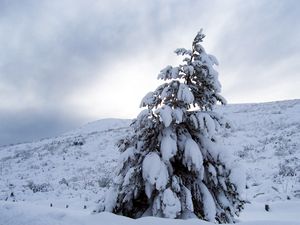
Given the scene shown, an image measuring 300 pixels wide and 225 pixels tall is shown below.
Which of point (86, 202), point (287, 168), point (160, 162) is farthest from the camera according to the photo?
point (287, 168)

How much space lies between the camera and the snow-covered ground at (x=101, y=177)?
6.47m

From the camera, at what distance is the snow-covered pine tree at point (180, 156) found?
672 centimetres

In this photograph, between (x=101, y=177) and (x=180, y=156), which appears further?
(x=101, y=177)

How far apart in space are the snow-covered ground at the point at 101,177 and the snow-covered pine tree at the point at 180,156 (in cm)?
57

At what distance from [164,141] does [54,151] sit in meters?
30.4

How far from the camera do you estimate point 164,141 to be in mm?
6922

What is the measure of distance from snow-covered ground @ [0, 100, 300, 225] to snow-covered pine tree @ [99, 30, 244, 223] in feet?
1.89

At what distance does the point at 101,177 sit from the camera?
21.6 meters

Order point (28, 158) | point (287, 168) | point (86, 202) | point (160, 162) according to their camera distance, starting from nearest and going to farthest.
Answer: point (160, 162) → point (86, 202) → point (287, 168) → point (28, 158)

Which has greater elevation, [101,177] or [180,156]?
[180,156]

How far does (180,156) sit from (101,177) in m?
15.0

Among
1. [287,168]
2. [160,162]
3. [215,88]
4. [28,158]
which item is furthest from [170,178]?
[28,158]

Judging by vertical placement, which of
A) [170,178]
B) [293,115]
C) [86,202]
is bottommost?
[86,202]

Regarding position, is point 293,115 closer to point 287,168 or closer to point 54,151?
point 287,168
